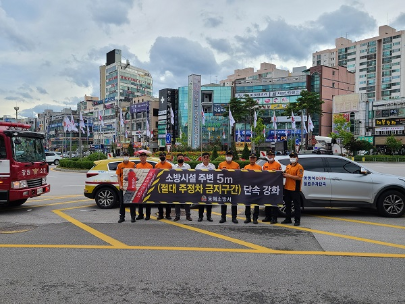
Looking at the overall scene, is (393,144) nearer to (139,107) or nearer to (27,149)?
(27,149)

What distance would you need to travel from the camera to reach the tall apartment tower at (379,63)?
288ft

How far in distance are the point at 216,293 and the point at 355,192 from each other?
6.16 m

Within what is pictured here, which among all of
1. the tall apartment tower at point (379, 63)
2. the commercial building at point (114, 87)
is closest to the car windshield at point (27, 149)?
the tall apartment tower at point (379, 63)

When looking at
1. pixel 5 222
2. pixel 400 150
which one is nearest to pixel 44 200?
pixel 5 222

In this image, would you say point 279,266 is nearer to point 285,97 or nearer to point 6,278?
point 6,278

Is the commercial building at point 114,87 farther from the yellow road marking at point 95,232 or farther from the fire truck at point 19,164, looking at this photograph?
the yellow road marking at point 95,232

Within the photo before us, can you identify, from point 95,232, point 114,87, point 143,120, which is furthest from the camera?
point 114,87

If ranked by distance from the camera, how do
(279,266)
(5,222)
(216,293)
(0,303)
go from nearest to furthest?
(0,303), (216,293), (279,266), (5,222)

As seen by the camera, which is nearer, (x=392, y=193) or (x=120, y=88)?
(x=392, y=193)

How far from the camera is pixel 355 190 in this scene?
29.7 feet

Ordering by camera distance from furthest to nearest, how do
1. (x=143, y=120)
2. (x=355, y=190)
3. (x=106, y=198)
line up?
1. (x=143, y=120)
2. (x=106, y=198)
3. (x=355, y=190)

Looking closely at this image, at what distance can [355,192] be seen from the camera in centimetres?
905

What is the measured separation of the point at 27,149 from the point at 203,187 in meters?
5.49

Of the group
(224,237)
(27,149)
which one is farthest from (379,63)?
(224,237)
